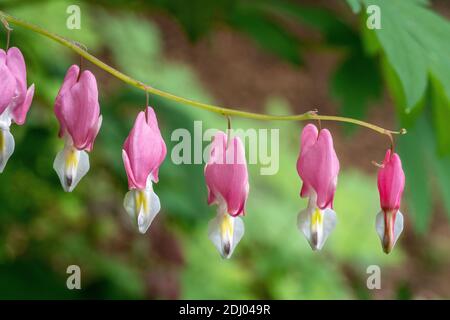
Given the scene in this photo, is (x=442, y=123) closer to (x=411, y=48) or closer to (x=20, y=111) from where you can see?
(x=411, y=48)

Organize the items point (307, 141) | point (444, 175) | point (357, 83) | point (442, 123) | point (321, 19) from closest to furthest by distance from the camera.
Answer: point (307, 141) < point (442, 123) < point (444, 175) < point (357, 83) < point (321, 19)

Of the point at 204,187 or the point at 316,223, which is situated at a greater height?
the point at 204,187

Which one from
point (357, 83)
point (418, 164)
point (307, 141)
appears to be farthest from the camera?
point (357, 83)

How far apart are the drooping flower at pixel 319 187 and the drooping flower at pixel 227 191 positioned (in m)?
0.10

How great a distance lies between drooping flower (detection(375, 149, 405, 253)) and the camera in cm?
108

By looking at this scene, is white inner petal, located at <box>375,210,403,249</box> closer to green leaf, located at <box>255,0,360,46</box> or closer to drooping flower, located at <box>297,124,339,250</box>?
drooping flower, located at <box>297,124,339,250</box>

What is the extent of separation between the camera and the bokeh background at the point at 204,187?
1.39 meters

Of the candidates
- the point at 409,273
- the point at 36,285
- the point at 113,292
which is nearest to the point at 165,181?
the point at 113,292

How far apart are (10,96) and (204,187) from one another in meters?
1.13

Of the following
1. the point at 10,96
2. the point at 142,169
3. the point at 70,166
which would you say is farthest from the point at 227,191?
the point at 10,96

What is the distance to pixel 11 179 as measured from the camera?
2.38 meters

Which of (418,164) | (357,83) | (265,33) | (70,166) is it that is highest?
(265,33)

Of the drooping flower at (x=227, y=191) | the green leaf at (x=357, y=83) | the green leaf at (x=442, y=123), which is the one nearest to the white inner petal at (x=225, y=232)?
the drooping flower at (x=227, y=191)

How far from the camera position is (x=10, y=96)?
1.01 metres
